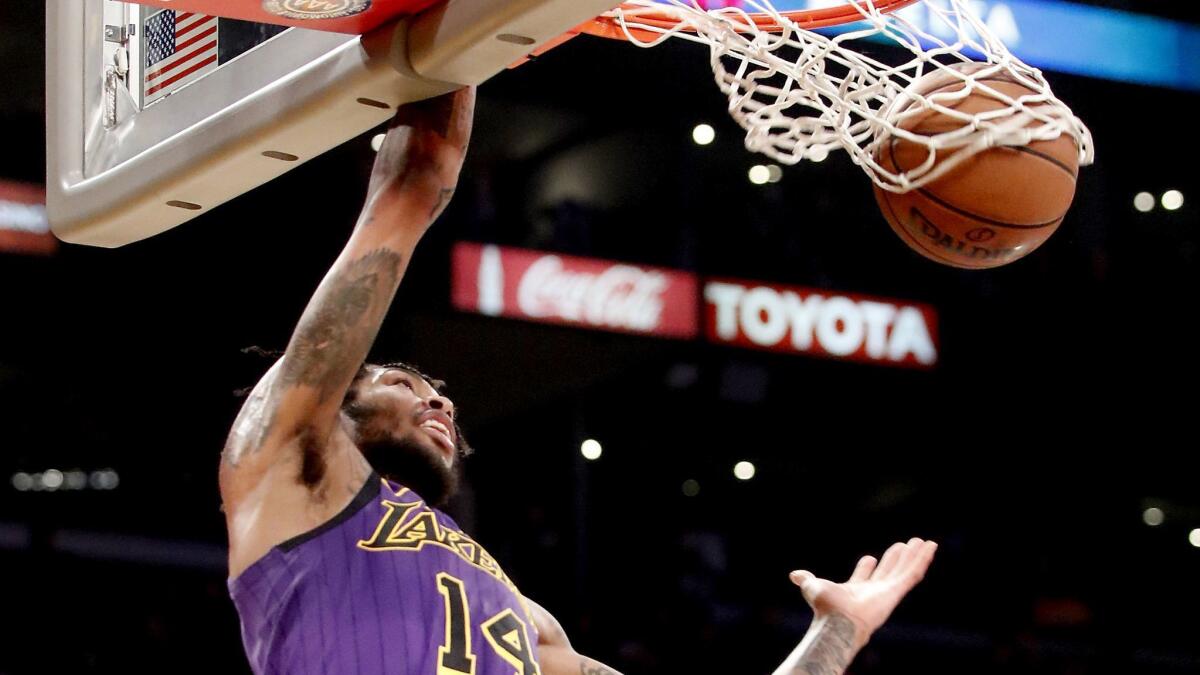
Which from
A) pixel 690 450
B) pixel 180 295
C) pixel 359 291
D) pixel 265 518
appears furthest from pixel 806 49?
pixel 690 450

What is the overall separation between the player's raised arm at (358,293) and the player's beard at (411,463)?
41 cm

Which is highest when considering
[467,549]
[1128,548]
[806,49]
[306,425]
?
[806,49]

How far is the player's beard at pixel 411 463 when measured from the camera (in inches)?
105

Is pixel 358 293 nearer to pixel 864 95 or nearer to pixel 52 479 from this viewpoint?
pixel 864 95

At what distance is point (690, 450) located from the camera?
6629 millimetres

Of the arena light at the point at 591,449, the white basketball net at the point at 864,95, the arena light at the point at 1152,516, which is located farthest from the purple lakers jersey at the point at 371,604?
the arena light at the point at 1152,516

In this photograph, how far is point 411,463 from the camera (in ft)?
8.82

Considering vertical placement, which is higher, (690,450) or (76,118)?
(76,118)

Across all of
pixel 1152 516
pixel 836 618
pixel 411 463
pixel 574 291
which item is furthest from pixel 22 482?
pixel 1152 516

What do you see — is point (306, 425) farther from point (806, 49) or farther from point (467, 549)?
point (806, 49)

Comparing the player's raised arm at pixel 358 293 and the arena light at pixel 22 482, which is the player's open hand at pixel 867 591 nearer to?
the player's raised arm at pixel 358 293

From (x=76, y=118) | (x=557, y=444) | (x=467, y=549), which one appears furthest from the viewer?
(x=557, y=444)

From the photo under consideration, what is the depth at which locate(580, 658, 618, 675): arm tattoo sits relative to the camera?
9.10ft

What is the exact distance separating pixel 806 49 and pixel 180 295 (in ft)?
12.3
